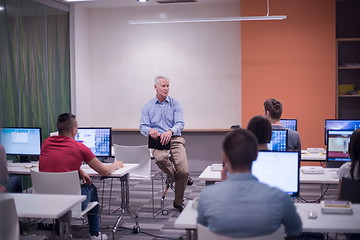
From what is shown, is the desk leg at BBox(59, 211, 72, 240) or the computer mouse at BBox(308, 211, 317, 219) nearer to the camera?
the computer mouse at BBox(308, 211, 317, 219)

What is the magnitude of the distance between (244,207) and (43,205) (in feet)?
5.39

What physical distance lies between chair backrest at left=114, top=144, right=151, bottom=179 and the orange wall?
2894mm

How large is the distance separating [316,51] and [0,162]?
558 centimetres

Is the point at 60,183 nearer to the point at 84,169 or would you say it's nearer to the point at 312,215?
the point at 84,169

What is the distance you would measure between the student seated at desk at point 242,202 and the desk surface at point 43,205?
1.20 metres

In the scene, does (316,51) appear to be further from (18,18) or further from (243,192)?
(243,192)

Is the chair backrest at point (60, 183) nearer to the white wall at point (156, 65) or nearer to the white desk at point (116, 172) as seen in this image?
the white desk at point (116, 172)

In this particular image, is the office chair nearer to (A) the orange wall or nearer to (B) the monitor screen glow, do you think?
(B) the monitor screen glow

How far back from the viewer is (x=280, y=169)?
348cm

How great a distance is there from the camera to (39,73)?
24.6ft

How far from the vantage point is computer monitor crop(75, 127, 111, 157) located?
5.88 meters

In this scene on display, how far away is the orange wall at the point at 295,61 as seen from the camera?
8.10 metres

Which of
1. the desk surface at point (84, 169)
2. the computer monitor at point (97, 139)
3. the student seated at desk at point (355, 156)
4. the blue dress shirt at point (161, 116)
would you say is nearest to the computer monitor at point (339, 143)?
the student seated at desk at point (355, 156)

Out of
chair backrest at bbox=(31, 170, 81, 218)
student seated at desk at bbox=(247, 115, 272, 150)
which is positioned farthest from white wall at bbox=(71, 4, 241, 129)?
student seated at desk at bbox=(247, 115, 272, 150)
